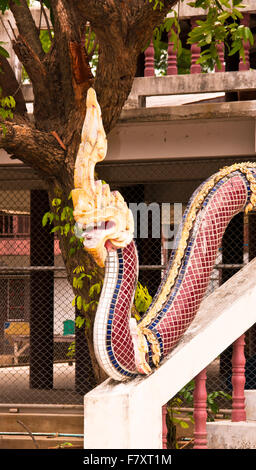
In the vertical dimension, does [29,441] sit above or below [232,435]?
below

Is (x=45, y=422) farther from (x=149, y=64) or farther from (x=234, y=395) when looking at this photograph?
(x=234, y=395)

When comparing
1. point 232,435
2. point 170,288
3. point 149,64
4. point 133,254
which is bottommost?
point 232,435

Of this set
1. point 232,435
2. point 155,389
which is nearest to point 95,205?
point 155,389

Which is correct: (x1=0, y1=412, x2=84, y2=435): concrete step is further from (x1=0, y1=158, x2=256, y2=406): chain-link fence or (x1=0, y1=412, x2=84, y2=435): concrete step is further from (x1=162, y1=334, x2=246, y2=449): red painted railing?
(x1=162, y1=334, x2=246, y2=449): red painted railing

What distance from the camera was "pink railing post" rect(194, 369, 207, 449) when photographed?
10.6 feet

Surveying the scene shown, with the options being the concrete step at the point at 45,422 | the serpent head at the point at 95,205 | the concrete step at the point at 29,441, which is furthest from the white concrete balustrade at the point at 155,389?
the concrete step at the point at 45,422

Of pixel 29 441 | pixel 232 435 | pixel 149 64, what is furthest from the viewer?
pixel 29 441

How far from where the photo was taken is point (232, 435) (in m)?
3.33

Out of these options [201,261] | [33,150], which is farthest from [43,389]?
[201,261]

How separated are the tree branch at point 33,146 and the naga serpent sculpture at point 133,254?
1.78 m

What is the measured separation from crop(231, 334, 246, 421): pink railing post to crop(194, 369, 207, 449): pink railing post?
191mm

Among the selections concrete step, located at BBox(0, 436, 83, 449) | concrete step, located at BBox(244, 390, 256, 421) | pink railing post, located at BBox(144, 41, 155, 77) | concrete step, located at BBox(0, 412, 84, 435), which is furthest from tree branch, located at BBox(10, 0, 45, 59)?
concrete step, located at BBox(0, 412, 84, 435)

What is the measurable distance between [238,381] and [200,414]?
267 millimetres
